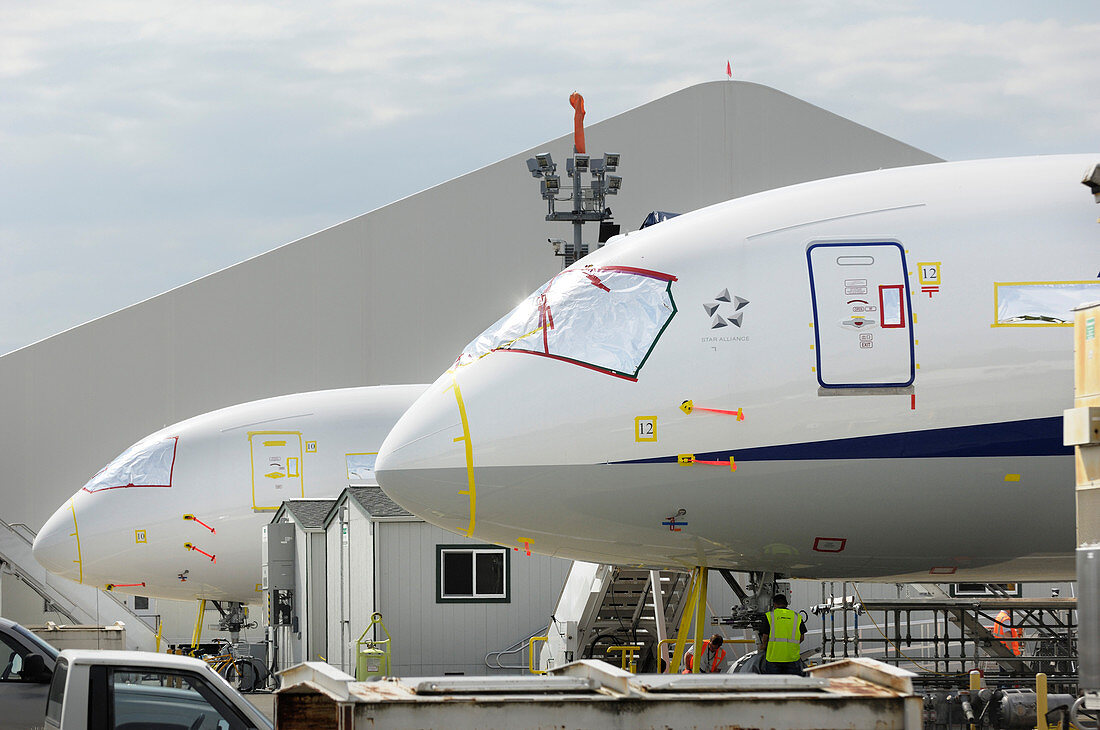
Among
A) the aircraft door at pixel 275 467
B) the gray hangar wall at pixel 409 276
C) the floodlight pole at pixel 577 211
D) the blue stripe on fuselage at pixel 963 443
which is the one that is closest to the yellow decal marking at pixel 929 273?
the blue stripe on fuselage at pixel 963 443

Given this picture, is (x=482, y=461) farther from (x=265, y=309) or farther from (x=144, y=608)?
(x=144, y=608)

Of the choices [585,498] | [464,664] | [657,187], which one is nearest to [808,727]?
[585,498]

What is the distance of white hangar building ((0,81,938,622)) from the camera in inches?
1505

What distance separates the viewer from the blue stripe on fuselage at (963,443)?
1112cm

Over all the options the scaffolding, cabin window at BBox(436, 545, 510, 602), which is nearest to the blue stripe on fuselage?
the scaffolding

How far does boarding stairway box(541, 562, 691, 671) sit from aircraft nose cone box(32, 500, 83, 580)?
11113 mm

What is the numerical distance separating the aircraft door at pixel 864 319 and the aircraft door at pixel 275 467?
52.0 feet

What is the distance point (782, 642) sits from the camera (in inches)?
474

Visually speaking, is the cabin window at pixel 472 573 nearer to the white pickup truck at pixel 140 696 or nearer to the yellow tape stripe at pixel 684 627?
the yellow tape stripe at pixel 684 627

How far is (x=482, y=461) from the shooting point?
1165 centimetres

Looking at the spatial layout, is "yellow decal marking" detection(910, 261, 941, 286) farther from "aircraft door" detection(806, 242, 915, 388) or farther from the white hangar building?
the white hangar building

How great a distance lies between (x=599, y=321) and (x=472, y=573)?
1027cm

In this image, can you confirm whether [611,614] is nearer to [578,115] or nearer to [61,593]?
[578,115]

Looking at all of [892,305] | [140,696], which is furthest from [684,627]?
[140,696]
